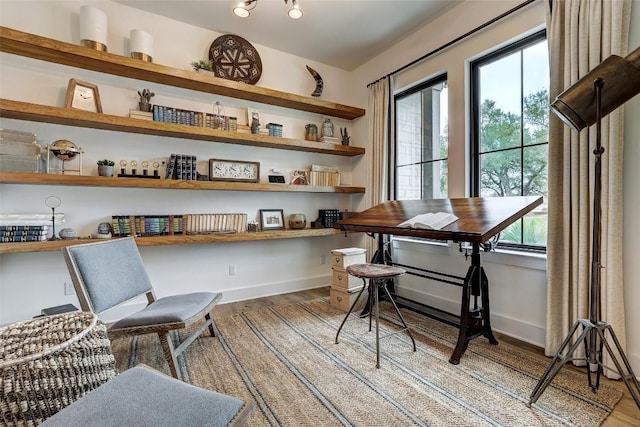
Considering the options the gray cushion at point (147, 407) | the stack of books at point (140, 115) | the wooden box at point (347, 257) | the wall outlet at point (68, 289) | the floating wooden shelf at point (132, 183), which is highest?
the stack of books at point (140, 115)

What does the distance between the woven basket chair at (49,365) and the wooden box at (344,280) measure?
7.44 ft

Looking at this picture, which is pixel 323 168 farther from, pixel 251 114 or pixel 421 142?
pixel 421 142

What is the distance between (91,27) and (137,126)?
3.02 feet

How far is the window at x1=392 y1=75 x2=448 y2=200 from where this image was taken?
10.8ft

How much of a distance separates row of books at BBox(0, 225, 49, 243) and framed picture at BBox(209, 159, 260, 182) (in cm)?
152

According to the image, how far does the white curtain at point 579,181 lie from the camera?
186 cm

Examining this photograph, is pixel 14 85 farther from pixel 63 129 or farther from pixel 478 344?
pixel 478 344

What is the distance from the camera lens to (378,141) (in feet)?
12.6

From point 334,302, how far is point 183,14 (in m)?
3.48

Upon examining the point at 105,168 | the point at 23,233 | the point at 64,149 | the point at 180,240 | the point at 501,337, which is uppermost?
the point at 64,149

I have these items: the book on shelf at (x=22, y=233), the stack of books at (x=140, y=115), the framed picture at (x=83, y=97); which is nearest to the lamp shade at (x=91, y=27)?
the framed picture at (x=83, y=97)

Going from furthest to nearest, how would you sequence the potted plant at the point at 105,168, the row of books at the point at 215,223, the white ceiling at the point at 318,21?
the row of books at the point at 215,223, the white ceiling at the point at 318,21, the potted plant at the point at 105,168

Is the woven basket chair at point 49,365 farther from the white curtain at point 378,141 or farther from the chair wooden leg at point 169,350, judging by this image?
the white curtain at point 378,141

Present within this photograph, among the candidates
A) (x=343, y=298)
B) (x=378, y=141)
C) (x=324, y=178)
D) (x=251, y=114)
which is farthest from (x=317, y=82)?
(x=343, y=298)
